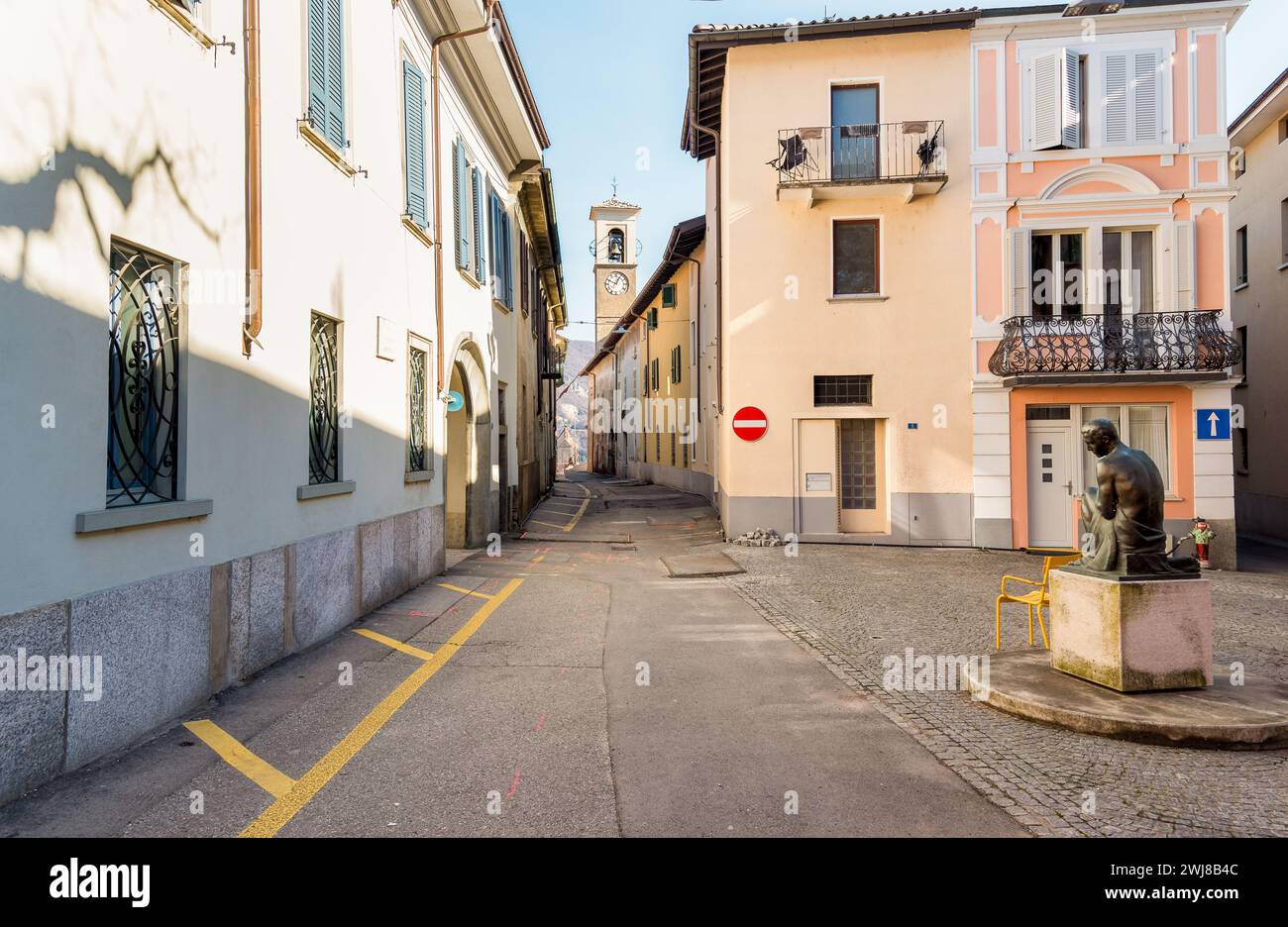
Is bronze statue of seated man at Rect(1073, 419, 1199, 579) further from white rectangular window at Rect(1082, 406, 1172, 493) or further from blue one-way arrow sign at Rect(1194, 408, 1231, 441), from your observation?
blue one-way arrow sign at Rect(1194, 408, 1231, 441)

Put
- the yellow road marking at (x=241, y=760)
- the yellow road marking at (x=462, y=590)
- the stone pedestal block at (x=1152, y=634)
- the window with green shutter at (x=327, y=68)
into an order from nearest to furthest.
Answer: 1. the yellow road marking at (x=241, y=760)
2. the stone pedestal block at (x=1152, y=634)
3. the window with green shutter at (x=327, y=68)
4. the yellow road marking at (x=462, y=590)

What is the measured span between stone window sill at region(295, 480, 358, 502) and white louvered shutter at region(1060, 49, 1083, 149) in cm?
1449

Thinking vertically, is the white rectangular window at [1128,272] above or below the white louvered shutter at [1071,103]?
below

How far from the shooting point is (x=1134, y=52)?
48.0 ft

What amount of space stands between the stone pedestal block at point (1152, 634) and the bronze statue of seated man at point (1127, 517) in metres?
0.13

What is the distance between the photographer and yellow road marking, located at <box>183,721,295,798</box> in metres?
4.01

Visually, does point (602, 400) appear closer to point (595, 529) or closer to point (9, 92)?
point (595, 529)

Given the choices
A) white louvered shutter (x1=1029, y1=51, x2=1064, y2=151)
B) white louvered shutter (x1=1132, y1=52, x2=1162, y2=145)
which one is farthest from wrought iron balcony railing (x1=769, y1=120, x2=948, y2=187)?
white louvered shutter (x1=1132, y1=52, x2=1162, y2=145)

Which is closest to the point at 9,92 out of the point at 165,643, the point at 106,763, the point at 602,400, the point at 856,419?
the point at 165,643

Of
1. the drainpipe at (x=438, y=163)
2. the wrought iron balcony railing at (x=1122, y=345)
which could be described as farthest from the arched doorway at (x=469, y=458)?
the wrought iron balcony railing at (x=1122, y=345)

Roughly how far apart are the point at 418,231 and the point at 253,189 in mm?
4555

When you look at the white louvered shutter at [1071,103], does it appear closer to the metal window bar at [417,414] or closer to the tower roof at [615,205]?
the metal window bar at [417,414]

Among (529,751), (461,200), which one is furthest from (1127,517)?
(461,200)

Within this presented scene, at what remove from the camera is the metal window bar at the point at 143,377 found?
4602 mm
